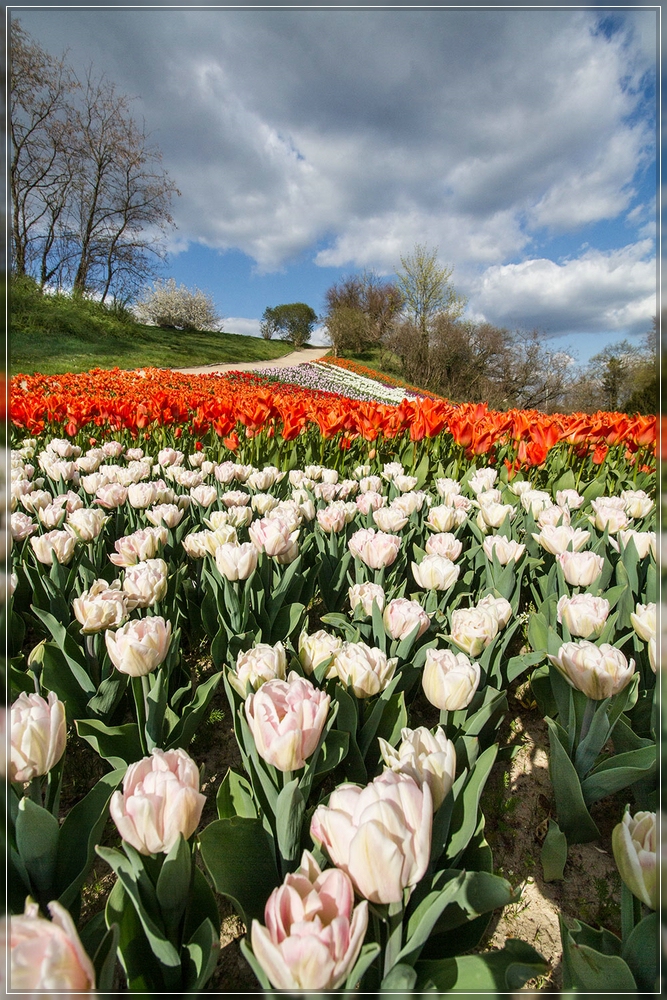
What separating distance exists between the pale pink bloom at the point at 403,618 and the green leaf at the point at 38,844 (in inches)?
30.4

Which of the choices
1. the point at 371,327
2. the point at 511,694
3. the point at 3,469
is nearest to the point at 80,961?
the point at 3,469

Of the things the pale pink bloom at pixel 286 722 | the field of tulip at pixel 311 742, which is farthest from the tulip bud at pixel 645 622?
the pale pink bloom at pixel 286 722

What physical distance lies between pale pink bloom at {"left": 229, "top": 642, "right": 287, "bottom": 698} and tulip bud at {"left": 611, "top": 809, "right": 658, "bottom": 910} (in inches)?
23.4

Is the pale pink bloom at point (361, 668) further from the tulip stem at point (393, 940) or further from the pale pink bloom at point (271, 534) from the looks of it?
the pale pink bloom at point (271, 534)

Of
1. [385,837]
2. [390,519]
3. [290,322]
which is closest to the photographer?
[385,837]

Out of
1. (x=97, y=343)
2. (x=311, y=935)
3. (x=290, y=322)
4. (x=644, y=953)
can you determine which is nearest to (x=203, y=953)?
(x=311, y=935)

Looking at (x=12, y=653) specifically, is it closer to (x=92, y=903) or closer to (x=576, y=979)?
(x=92, y=903)

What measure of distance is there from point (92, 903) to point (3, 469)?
45.6 inches

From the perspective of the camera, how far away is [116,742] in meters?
1.14

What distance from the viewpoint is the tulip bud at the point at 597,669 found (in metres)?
0.98

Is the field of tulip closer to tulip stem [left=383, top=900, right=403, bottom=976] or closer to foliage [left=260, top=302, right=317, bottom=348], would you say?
tulip stem [left=383, top=900, right=403, bottom=976]

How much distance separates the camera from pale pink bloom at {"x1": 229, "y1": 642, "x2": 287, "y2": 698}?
3.10 ft

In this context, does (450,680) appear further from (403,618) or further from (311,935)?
(311,935)

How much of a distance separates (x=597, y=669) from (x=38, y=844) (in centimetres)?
105
